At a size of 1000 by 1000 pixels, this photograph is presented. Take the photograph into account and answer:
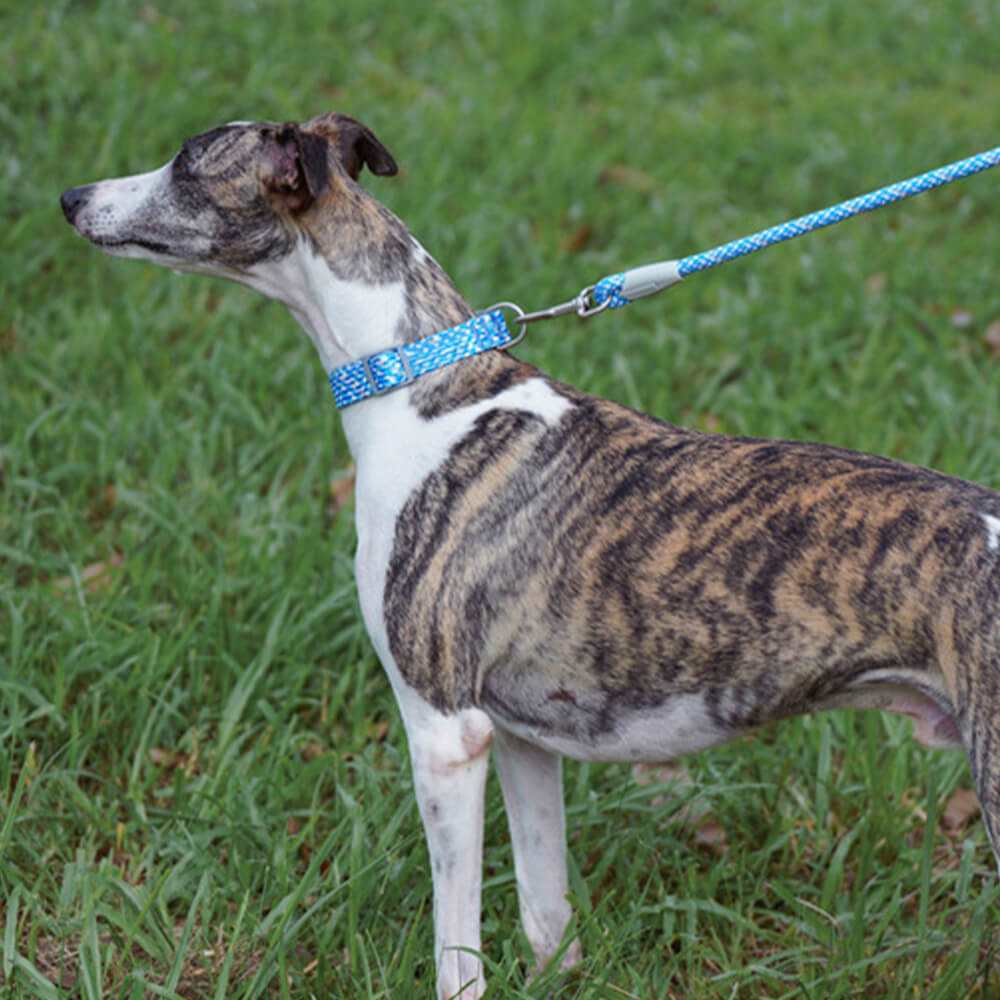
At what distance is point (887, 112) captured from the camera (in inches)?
307

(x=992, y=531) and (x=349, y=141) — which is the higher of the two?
(x=349, y=141)

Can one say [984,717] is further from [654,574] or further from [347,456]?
[347,456]

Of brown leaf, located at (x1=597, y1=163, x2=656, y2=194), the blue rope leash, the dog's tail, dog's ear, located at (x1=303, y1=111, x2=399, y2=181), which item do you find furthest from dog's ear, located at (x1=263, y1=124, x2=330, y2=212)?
brown leaf, located at (x1=597, y1=163, x2=656, y2=194)

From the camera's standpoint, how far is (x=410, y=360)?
279 cm

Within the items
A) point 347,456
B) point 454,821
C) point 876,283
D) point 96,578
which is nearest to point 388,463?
point 454,821

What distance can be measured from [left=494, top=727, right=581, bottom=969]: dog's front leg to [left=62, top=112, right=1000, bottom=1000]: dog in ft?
0.64

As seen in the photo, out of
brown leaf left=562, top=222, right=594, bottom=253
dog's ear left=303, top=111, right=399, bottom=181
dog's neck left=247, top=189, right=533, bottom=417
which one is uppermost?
dog's ear left=303, top=111, right=399, bottom=181

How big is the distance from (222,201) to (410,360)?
509 mm

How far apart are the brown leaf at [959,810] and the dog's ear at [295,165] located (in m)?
2.23

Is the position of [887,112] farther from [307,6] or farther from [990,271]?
[307,6]

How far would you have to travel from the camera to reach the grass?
10.2 ft

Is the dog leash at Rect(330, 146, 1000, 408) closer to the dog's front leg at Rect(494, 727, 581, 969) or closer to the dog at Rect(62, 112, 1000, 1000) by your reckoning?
the dog at Rect(62, 112, 1000, 1000)

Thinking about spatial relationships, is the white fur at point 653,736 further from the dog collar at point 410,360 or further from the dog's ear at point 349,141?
the dog's ear at point 349,141

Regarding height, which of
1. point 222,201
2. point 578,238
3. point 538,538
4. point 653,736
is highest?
point 222,201
